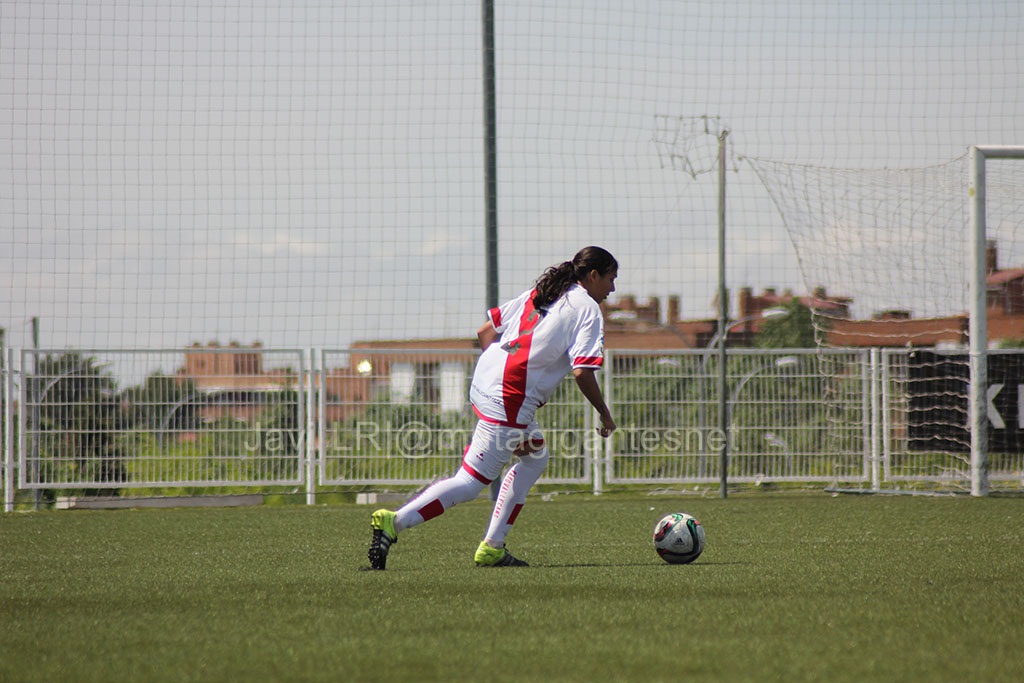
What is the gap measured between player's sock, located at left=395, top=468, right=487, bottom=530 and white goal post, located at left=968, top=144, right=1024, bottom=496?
7.24m

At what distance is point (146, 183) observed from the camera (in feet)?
42.4

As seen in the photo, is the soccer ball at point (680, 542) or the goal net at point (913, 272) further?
the goal net at point (913, 272)

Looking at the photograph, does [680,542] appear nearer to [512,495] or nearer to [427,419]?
[512,495]

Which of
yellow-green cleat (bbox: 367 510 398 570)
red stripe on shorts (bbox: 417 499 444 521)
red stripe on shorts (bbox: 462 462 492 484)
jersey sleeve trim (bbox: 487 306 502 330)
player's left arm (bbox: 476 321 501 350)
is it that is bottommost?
yellow-green cleat (bbox: 367 510 398 570)

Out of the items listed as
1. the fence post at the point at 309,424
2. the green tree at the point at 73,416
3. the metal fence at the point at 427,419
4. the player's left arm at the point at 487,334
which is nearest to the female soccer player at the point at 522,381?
the player's left arm at the point at 487,334

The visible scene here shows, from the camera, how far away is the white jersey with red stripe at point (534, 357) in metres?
6.25

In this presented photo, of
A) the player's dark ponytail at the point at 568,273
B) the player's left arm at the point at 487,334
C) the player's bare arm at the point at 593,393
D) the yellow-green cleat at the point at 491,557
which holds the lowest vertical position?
the yellow-green cleat at the point at 491,557

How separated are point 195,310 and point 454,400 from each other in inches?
113

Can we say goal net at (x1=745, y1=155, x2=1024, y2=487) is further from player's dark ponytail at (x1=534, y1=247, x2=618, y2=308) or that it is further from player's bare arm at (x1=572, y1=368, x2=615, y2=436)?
player's bare arm at (x1=572, y1=368, x2=615, y2=436)

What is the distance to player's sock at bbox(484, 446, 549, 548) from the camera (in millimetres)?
6289

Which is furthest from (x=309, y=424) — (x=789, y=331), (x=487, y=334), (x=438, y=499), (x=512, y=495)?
(x=789, y=331)

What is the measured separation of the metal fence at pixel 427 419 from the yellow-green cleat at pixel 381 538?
665 cm

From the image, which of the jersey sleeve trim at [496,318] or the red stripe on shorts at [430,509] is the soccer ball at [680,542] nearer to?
the red stripe on shorts at [430,509]

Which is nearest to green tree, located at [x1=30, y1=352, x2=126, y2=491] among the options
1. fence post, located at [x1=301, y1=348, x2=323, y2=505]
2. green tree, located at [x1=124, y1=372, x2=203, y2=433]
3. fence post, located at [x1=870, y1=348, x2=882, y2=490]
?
green tree, located at [x1=124, y1=372, x2=203, y2=433]
